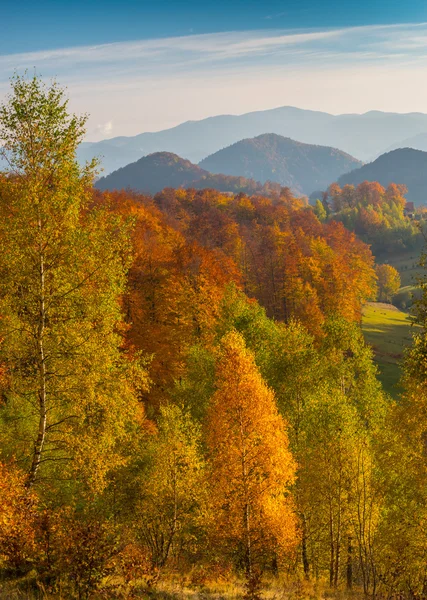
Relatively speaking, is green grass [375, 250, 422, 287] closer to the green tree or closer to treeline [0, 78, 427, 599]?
treeline [0, 78, 427, 599]

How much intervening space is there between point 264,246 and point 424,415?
6937cm

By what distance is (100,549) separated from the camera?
1377cm

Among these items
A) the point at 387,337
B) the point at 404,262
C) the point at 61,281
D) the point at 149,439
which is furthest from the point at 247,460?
the point at 404,262

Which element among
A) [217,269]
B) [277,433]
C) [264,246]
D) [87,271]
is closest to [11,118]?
[87,271]

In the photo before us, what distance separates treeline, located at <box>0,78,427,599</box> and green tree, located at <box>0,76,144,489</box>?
0.21ft

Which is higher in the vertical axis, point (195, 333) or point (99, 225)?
point (99, 225)

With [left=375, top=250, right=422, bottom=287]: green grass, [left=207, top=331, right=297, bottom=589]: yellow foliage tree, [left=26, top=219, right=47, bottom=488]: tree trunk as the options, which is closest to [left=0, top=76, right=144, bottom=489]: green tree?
[left=26, top=219, right=47, bottom=488]: tree trunk

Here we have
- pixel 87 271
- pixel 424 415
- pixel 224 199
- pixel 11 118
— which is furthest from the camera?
pixel 224 199

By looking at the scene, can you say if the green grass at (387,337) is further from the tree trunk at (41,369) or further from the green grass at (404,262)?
the tree trunk at (41,369)

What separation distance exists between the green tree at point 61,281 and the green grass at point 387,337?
55.5 m

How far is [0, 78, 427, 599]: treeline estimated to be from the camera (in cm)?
1683

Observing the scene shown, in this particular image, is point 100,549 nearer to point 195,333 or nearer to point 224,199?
point 195,333

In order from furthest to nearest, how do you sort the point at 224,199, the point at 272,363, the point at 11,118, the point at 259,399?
the point at 224,199
the point at 272,363
the point at 259,399
the point at 11,118

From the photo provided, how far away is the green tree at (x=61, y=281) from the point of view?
1716cm
